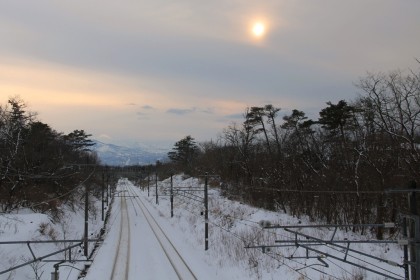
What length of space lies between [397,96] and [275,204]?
18871 millimetres

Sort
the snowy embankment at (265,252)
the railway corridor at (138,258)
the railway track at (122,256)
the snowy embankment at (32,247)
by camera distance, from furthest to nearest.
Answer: the railway track at (122,256)
the railway corridor at (138,258)
the snowy embankment at (32,247)
the snowy embankment at (265,252)

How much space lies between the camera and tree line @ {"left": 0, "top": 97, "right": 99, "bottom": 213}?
Result: 3534 cm

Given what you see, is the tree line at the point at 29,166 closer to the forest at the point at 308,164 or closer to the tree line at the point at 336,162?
the forest at the point at 308,164

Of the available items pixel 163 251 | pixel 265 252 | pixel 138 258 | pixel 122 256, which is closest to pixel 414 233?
pixel 265 252

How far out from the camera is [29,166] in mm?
41188

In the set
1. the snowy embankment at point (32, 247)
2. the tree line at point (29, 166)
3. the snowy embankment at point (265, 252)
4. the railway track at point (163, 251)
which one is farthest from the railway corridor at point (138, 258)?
the tree line at point (29, 166)

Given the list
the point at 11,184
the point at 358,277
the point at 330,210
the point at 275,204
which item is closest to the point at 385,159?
the point at 330,210

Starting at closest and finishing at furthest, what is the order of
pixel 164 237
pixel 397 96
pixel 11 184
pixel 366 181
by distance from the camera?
1. pixel 397 96
2. pixel 366 181
3. pixel 11 184
4. pixel 164 237

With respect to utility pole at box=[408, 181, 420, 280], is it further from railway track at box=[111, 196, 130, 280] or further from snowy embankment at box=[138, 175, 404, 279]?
railway track at box=[111, 196, 130, 280]

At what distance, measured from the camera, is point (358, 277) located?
555 inches

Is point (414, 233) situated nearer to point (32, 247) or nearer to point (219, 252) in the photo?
point (219, 252)

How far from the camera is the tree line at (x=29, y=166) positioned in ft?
116

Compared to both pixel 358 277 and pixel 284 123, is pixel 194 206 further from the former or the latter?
pixel 358 277

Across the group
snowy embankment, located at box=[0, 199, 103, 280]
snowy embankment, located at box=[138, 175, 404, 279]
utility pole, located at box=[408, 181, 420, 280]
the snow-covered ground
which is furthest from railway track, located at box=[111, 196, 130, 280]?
utility pole, located at box=[408, 181, 420, 280]
